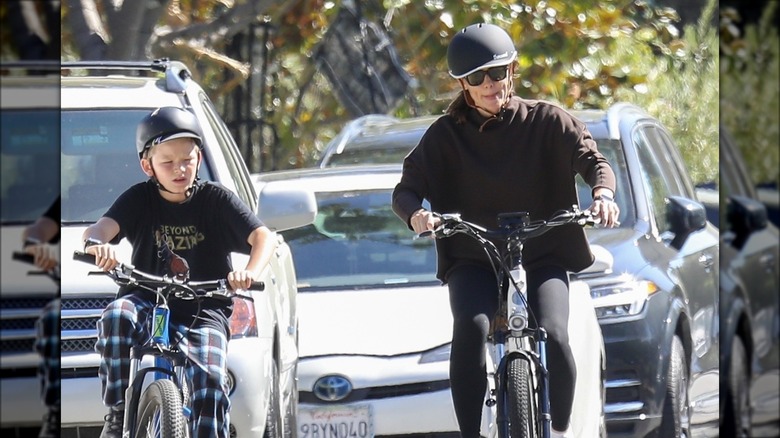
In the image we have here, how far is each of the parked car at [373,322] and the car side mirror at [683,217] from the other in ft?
1.23

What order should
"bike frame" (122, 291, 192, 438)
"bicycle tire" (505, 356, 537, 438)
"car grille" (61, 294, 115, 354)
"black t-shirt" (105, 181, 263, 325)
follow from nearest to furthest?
1. "bicycle tire" (505, 356, 537, 438)
2. "bike frame" (122, 291, 192, 438)
3. "black t-shirt" (105, 181, 263, 325)
4. "car grille" (61, 294, 115, 354)

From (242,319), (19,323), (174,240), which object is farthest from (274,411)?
(19,323)

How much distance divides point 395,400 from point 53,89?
2.17m

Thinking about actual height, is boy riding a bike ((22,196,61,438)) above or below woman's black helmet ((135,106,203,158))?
below

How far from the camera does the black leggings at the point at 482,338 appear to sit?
5.24 metres

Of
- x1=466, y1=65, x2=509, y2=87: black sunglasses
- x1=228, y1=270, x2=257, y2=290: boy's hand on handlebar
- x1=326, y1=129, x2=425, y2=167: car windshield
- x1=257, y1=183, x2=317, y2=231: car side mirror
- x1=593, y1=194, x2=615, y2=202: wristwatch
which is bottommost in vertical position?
x1=228, y1=270, x2=257, y2=290: boy's hand on handlebar

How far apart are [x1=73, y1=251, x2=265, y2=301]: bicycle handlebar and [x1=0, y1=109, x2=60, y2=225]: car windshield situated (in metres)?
0.78

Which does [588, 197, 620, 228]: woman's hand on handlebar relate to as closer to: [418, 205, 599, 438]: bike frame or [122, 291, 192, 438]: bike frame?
[418, 205, 599, 438]: bike frame

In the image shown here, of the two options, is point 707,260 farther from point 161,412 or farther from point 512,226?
point 161,412

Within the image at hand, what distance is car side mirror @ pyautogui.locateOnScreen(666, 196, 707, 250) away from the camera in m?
5.96

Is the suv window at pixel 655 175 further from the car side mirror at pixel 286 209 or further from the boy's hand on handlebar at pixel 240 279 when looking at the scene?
the boy's hand on handlebar at pixel 240 279

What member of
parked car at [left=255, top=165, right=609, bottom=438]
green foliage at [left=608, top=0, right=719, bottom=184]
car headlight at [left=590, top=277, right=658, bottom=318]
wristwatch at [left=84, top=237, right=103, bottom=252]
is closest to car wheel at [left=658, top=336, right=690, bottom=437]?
car headlight at [left=590, top=277, right=658, bottom=318]

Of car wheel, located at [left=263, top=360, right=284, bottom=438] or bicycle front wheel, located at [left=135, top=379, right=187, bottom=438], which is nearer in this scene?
bicycle front wheel, located at [left=135, top=379, right=187, bottom=438]

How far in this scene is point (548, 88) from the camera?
20.5ft
